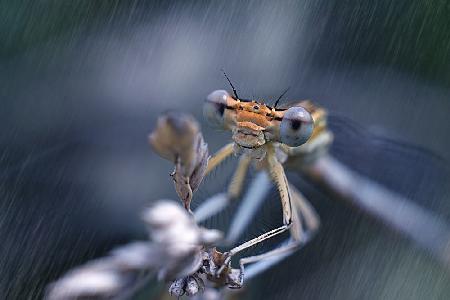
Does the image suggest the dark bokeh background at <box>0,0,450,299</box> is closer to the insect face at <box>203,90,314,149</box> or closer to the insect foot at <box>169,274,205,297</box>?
the insect face at <box>203,90,314,149</box>

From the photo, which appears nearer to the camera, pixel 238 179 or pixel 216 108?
pixel 216 108

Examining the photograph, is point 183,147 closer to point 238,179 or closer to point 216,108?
point 216,108

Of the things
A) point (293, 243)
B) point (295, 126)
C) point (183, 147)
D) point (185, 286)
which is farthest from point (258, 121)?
point (183, 147)

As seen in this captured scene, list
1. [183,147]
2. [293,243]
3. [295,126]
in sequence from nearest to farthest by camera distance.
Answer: [183,147] < [295,126] < [293,243]

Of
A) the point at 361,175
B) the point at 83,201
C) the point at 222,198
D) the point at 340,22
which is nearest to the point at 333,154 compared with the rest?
the point at 361,175

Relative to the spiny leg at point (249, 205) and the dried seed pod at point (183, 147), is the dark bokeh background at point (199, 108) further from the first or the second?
the dried seed pod at point (183, 147)

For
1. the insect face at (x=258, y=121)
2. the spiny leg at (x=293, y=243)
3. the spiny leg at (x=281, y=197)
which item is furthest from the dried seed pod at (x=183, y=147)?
the insect face at (x=258, y=121)

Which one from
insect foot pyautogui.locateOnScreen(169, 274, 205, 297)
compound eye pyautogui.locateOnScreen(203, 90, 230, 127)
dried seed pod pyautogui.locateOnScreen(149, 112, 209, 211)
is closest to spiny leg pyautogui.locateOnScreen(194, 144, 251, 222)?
compound eye pyautogui.locateOnScreen(203, 90, 230, 127)
